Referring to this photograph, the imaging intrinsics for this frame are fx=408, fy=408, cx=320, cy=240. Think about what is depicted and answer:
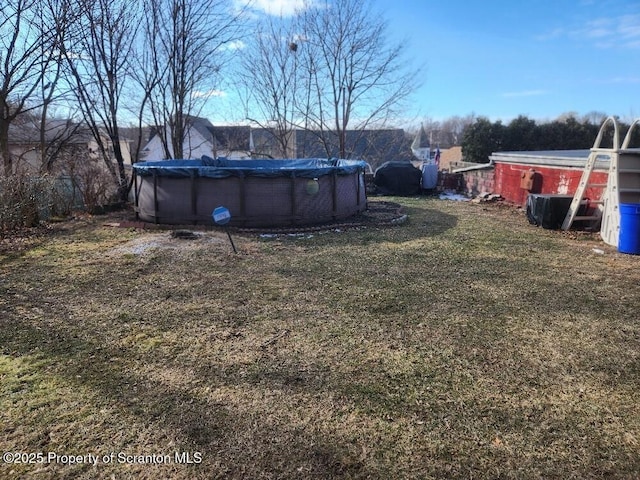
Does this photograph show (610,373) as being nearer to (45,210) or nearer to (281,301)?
(281,301)

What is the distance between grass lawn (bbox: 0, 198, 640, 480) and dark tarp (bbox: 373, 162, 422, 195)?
8.91m

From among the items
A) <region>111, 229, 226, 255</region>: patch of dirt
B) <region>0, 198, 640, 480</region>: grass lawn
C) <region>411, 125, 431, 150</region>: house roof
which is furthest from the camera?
<region>411, 125, 431, 150</region>: house roof

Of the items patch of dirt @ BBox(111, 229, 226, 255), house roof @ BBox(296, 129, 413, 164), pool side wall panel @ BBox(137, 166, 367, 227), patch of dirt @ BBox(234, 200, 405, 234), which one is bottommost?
patch of dirt @ BBox(111, 229, 226, 255)

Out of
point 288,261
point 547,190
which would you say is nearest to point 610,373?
point 288,261

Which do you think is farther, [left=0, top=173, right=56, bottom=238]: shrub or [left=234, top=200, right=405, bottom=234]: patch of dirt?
[left=234, top=200, right=405, bottom=234]: patch of dirt

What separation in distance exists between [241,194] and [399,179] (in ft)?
25.8

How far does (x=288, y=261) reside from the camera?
5.22m

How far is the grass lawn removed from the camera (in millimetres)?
1877

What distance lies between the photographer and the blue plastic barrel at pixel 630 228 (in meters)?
5.48

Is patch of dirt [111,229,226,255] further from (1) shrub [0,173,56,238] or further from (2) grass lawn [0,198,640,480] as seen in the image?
(1) shrub [0,173,56,238]

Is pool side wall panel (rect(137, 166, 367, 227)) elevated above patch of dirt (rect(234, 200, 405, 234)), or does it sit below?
above

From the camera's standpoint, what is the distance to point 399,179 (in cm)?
1383

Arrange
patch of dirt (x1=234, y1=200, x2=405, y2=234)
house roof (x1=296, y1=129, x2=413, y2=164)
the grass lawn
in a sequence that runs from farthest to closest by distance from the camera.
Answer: house roof (x1=296, y1=129, x2=413, y2=164) < patch of dirt (x1=234, y1=200, x2=405, y2=234) < the grass lawn

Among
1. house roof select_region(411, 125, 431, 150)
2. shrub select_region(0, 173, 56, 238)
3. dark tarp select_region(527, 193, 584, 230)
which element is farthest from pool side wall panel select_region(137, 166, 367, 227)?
house roof select_region(411, 125, 431, 150)
